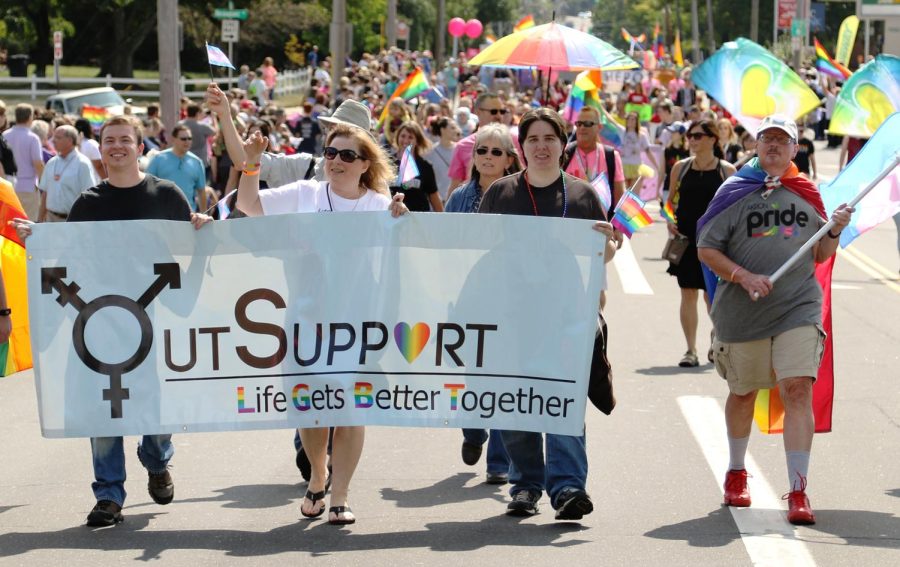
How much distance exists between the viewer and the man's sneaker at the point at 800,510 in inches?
273

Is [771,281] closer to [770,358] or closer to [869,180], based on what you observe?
[770,358]

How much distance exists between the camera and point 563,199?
7.09 metres

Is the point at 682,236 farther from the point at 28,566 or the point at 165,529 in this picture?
the point at 28,566

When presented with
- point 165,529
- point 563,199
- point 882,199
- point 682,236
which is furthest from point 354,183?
point 682,236

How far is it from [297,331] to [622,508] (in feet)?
5.69

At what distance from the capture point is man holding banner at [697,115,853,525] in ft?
23.2

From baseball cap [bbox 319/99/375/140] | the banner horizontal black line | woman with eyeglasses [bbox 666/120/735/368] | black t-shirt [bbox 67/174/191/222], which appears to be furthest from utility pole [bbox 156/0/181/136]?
the banner horizontal black line

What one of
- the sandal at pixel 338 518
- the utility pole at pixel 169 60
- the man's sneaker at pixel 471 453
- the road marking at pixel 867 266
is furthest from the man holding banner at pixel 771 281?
the utility pole at pixel 169 60

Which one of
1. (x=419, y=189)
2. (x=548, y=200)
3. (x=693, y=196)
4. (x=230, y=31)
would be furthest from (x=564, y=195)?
(x=230, y=31)

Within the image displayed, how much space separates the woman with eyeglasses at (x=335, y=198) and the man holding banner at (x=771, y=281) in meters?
1.55

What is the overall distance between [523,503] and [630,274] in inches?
417

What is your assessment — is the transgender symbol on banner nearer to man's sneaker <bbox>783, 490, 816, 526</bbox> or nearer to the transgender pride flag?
man's sneaker <bbox>783, 490, 816, 526</bbox>

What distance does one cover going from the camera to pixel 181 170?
14906mm

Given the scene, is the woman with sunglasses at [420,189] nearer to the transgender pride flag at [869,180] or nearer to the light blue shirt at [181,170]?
the light blue shirt at [181,170]
